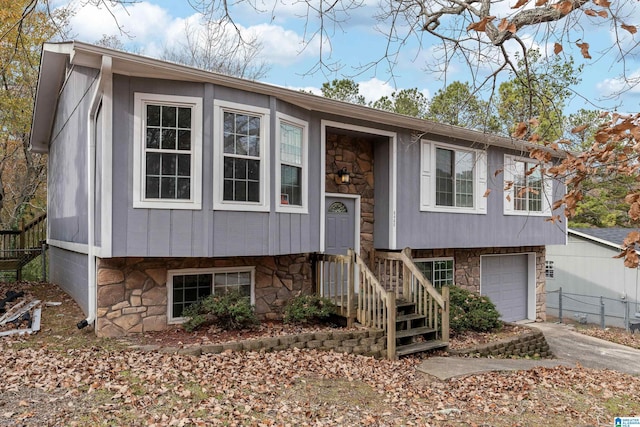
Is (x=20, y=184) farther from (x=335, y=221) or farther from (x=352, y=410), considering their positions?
(x=352, y=410)

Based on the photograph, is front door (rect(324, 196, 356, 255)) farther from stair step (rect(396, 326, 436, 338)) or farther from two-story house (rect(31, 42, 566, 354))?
stair step (rect(396, 326, 436, 338))

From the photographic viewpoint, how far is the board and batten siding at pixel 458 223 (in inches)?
382

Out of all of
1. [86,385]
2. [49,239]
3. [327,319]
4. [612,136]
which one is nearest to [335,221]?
[327,319]

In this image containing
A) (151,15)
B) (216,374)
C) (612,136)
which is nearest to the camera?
(612,136)

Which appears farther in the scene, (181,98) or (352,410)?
(181,98)

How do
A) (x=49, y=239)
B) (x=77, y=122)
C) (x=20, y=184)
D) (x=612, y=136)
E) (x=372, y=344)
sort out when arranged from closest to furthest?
1. (x=612, y=136)
2. (x=372, y=344)
3. (x=77, y=122)
4. (x=49, y=239)
5. (x=20, y=184)

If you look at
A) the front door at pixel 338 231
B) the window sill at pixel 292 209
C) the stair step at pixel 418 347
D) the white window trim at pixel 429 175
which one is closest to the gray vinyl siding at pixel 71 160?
the window sill at pixel 292 209

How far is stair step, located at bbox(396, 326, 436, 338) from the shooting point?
752 centimetres

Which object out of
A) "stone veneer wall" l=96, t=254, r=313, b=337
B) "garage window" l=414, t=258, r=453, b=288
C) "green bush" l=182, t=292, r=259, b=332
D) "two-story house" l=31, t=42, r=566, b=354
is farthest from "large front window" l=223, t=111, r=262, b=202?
"garage window" l=414, t=258, r=453, b=288

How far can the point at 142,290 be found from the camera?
23.2 ft

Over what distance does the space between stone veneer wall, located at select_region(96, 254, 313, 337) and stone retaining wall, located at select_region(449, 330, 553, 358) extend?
3480 mm

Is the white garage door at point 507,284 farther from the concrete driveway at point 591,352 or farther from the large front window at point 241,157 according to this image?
the large front window at point 241,157

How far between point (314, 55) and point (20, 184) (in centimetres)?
1951

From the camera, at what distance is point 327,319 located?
809 cm
